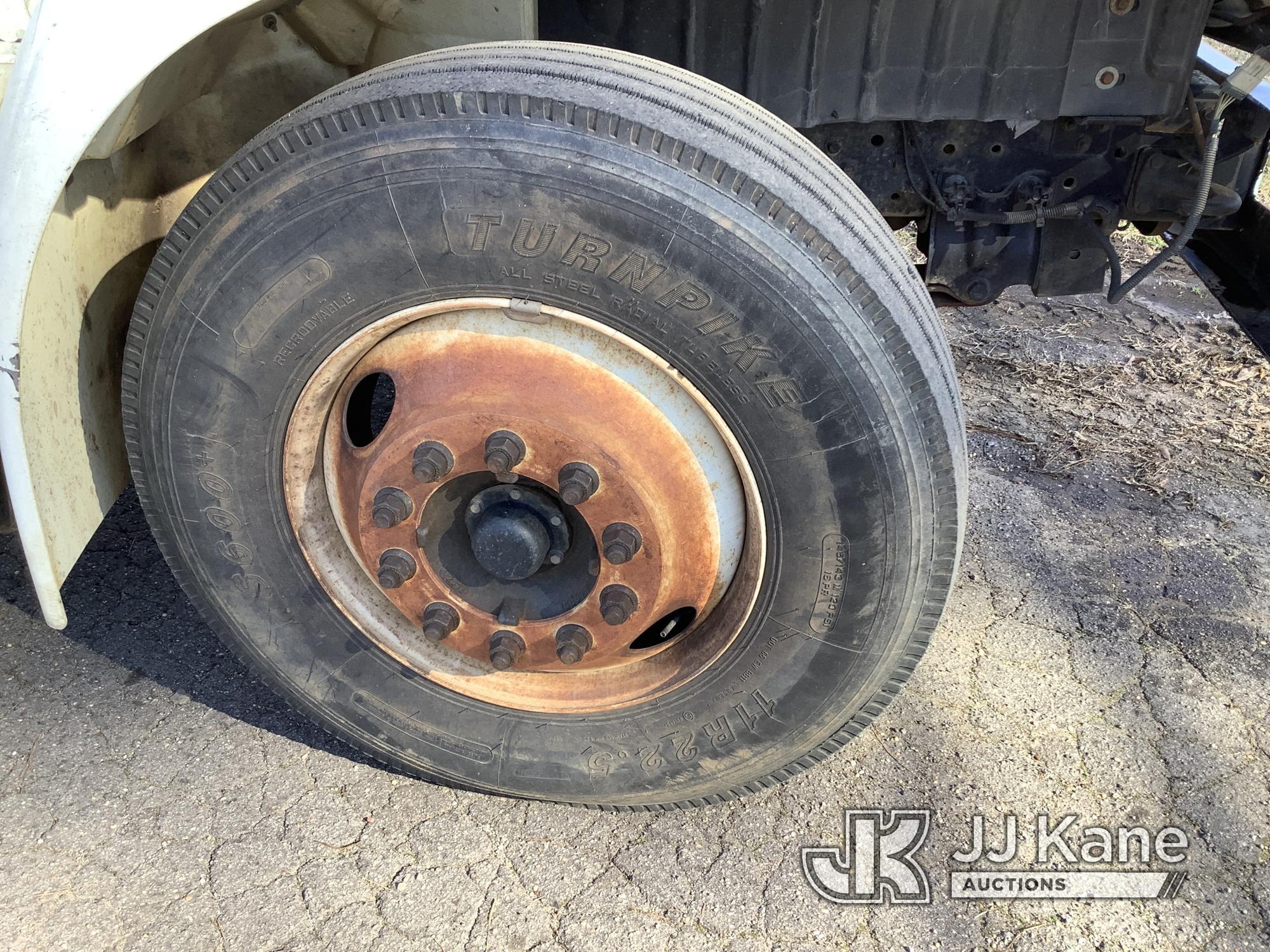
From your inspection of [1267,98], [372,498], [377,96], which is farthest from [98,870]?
[1267,98]

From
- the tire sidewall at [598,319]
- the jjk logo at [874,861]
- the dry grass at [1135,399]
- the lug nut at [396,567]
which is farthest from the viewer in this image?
the dry grass at [1135,399]

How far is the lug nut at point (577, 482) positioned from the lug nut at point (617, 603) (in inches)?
7.1

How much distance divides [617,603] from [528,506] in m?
0.23

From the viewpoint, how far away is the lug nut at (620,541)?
1.59 metres

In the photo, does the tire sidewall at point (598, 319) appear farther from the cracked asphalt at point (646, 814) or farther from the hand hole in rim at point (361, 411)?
the cracked asphalt at point (646, 814)

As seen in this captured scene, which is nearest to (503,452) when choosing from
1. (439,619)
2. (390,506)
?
(390,506)

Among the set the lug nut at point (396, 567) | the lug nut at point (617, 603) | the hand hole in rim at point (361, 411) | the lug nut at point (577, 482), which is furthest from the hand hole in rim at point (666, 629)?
the hand hole in rim at point (361, 411)

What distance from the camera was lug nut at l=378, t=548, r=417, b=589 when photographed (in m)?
1.69

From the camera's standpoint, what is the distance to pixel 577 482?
155cm

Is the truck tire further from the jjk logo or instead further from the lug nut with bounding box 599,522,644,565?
the jjk logo

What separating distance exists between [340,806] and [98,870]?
0.44 metres

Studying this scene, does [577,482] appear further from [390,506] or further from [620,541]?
[390,506]

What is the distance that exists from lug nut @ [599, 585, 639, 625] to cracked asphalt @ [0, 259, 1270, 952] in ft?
1.81

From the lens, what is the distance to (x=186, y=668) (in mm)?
2227
